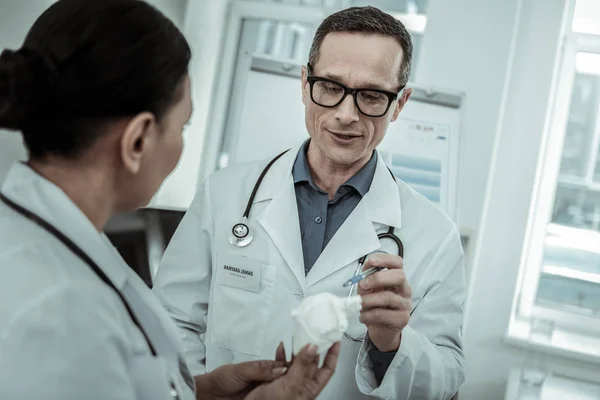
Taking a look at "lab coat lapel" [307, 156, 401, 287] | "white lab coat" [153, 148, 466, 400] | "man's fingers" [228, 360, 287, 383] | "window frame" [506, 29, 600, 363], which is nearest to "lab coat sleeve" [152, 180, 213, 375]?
"white lab coat" [153, 148, 466, 400]

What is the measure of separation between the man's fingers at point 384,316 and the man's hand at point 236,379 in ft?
0.62

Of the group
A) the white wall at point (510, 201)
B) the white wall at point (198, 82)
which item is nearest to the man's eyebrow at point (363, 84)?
the white wall at point (510, 201)

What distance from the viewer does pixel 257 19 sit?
141 inches

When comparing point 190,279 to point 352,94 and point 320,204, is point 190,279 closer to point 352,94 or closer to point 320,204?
point 320,204

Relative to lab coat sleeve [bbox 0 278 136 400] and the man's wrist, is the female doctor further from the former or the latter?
the man's wrist

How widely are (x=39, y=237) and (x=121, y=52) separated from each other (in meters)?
0.24

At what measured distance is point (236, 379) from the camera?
3.58 feet

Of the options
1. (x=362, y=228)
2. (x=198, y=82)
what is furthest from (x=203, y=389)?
(x=198, y=82)

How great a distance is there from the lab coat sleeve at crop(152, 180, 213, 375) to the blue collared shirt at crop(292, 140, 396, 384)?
227 millimetres

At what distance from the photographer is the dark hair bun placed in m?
0.75

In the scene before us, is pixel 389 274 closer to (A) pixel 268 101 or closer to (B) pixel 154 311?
(B) pixel 154 311

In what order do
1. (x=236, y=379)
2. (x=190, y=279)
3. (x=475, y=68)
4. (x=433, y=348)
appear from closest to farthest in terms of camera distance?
(x=236, y=379) → (x=433, y=348) → (x=190, y=279) → (x=475, y=68)

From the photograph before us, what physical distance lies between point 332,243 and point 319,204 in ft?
0.41

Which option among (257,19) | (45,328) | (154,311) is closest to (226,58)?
(257,19)
